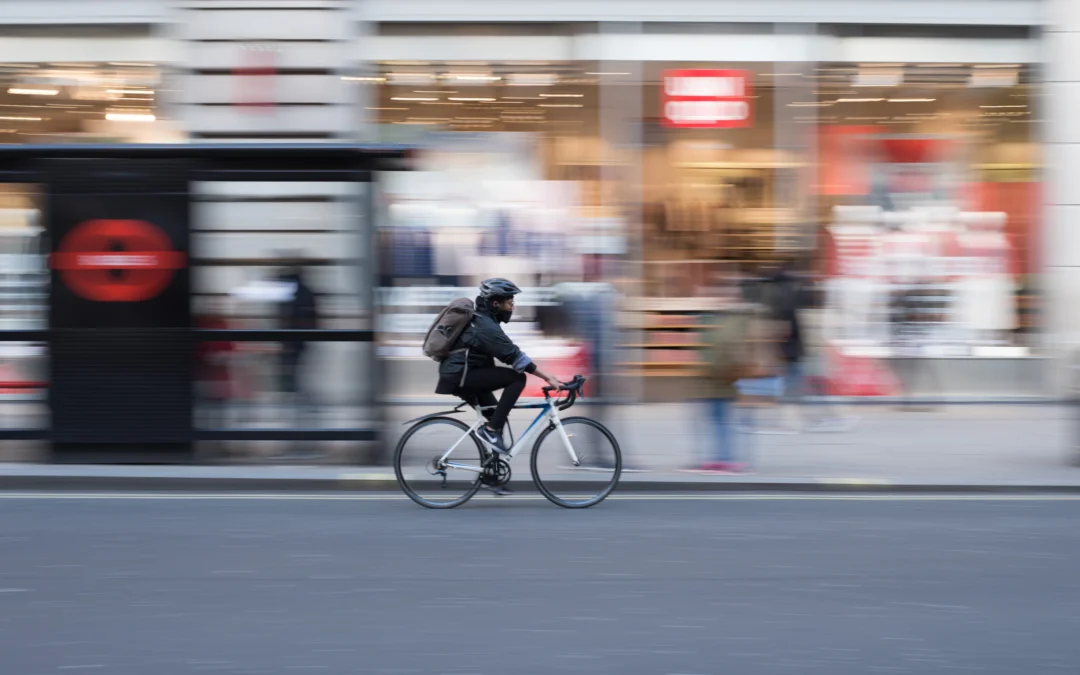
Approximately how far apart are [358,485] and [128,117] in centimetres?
693

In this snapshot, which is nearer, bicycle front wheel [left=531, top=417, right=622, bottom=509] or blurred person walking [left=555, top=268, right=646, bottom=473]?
bicycle front wheel [left=531, top=417, right=622, bottom=509]

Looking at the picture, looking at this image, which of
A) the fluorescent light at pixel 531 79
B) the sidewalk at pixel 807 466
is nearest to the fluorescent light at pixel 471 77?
the fluorescent light at pixel 531 79

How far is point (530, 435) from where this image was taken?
816 centimetres

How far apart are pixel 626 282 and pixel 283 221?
5.36 m

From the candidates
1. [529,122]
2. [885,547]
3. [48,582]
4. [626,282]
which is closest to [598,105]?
[529,122]

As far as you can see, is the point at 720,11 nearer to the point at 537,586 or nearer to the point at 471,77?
the point at 471,77

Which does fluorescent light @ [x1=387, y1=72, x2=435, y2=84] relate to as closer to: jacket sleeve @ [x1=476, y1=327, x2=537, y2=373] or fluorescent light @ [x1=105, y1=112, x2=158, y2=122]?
fluorescent light @ [x1=105, y1=112, x2=158, y2=122]

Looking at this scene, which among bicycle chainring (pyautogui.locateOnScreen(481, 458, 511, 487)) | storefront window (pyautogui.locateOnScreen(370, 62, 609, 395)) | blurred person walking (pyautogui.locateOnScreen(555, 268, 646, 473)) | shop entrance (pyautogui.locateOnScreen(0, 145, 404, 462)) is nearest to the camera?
bicycle chainring (pyautogui.locateOnScreen(481, 458, 511, 487))

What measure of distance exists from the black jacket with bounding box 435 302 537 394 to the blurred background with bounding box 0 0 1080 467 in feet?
18.3

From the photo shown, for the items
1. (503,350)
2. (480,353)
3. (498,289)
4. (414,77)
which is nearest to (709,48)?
(414,77)

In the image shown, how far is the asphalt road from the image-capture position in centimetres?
489

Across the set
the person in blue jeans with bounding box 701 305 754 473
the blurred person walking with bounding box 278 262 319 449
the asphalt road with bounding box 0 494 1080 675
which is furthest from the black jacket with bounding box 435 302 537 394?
the person in blue jeans with bounding box 701 305 754 473

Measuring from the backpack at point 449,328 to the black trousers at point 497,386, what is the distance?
0.25m

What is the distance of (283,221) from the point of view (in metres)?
9.59
